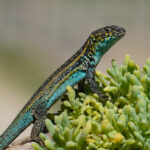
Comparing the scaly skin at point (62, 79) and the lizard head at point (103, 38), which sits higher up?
the lizard head at point (103, 38)

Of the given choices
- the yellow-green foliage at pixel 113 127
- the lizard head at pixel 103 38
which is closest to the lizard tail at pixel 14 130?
the lizard head at pixel 103 38

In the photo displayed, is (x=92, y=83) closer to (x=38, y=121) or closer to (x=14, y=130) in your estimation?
(x=38, y=121)

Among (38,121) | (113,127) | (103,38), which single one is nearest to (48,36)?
(103,38)

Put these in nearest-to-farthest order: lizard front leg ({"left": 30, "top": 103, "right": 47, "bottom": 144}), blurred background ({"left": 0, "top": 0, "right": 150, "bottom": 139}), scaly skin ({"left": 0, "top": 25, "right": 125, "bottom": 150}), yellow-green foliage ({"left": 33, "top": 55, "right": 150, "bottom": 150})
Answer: yellow-green foliage ({"left": 33, "top": 55, "right": 150, "bottom": 150})
lizard front leg ({"left": 30, "top": 103, "right": 47, "bottom": 144})
scaly skin ({"left": 0, "top": 25, "right": 125, "bottom": 150})
blurred background ({"left": 0, "top": 0, "right": 150, "bottom": 139})

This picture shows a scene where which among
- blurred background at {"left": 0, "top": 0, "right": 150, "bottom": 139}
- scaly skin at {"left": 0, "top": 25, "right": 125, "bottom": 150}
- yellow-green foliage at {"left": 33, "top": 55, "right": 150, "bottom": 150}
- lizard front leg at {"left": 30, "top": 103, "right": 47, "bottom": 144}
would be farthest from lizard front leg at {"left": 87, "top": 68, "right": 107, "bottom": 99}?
blurred background at {"left": 0, "top": 0, "right": 150, "bottom": 139}

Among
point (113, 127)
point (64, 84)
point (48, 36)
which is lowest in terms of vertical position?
point (113, 127)

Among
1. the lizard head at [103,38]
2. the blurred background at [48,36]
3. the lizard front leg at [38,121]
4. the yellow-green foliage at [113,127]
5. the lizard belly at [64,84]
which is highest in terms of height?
the blurred background at [48,36]

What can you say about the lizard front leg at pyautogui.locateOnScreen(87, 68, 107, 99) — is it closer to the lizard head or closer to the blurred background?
the lizard head

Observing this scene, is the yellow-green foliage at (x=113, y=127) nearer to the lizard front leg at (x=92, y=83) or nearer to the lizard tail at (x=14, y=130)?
the lizard front leg at (x=92, y=83)
